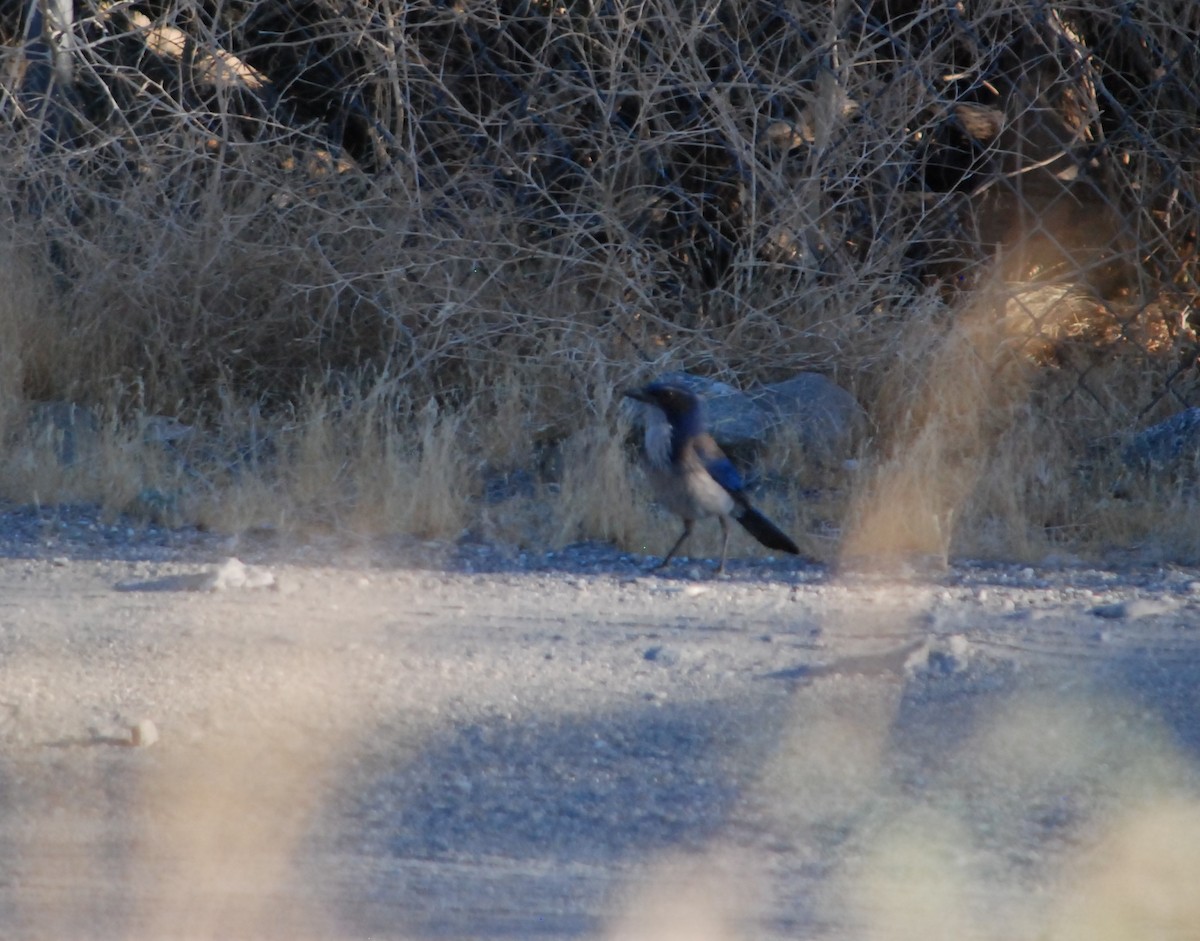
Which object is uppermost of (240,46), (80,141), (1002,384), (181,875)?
(240,46)

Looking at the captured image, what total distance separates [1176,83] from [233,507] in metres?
5.64

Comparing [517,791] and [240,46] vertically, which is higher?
[240,46]

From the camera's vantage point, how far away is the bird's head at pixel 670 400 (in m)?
6.06

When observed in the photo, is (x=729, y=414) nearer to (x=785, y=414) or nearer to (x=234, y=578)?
(x=785, y=414)

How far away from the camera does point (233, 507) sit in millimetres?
6359

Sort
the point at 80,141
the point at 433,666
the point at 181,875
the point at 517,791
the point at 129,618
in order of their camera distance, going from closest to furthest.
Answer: the point at 181,875, the point at 517,791, the point at 433,666, the point at 129,618, the point at 80,141

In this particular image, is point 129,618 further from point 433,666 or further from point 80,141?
point 80,141

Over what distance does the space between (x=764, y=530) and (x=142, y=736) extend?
2853 millimetres

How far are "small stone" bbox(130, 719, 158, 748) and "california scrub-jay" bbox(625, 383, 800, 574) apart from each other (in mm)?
2565

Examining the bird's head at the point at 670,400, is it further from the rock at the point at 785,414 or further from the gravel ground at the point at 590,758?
the rock at the point at 785,414

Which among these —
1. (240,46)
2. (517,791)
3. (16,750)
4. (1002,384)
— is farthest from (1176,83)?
(16,750)

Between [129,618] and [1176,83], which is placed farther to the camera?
[1176,83]

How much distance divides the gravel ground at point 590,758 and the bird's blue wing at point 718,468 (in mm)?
525

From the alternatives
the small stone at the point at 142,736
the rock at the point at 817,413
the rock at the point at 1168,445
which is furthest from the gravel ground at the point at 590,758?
Result: the rock at the point at 817,413
